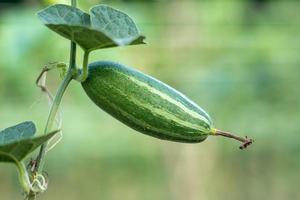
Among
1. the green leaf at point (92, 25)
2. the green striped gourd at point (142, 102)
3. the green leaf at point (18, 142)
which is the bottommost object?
the green leaf at point (18, 142)

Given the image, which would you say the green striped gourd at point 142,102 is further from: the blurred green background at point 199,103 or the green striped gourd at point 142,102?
the blurred green background at point 199,103

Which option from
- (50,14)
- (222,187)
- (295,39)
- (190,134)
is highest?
(295,39)

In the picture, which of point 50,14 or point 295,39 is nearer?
point 50,14

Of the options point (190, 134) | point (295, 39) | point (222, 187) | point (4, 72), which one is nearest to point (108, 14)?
point (190, 134)

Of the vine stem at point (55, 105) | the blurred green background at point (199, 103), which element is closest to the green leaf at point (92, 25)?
the vine stem at point (55, 105)

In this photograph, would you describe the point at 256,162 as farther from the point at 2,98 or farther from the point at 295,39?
the point at 2,98

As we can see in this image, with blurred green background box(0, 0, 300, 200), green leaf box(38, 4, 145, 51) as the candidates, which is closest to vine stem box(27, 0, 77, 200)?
green leaf box(38, 4, 145, 51)
